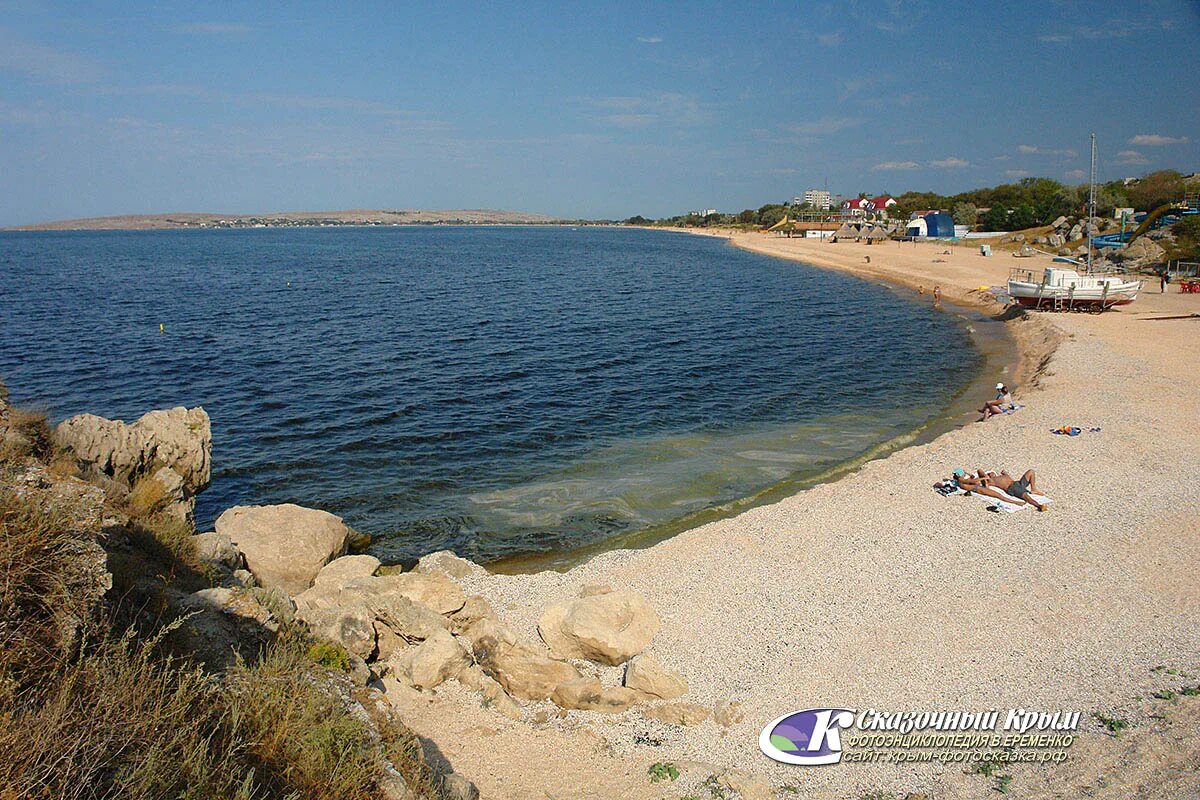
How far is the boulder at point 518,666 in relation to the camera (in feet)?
34.0

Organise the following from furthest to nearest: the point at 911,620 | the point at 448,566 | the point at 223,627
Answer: the point at 448,566
the point at 911,620
the point at 223,627

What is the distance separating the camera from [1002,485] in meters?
16.6

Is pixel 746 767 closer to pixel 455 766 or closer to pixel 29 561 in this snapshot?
pixel 455 766

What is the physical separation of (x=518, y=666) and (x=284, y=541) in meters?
7.05

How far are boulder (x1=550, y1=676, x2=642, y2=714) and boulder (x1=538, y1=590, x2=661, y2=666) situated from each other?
0.84m

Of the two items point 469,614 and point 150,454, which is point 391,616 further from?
point 150,454

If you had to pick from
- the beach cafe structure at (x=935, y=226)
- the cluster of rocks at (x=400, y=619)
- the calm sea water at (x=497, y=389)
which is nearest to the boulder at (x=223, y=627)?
the cluster of rocks at (x=400, y=619)

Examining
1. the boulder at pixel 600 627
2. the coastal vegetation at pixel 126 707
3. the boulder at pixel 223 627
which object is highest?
the coastal vegetation at pixel 126 707

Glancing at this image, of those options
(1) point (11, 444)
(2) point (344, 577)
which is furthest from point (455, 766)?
(1) point (11, 444)

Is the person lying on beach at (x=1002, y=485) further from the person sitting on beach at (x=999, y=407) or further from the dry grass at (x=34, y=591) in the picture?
the dry grass at (x=34, y=591)

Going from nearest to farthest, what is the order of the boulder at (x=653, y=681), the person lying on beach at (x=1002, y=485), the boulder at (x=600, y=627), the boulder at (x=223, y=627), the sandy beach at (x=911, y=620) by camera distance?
the boulder at (x=223, y=627) → the sandy beach at (x=911, y=620) → the boulder at (x=653, y=681) → the boulder at (x=600, y=627) → the person lying on beach at (x=1002, y=485)

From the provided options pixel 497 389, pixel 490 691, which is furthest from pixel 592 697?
pixel 497 389

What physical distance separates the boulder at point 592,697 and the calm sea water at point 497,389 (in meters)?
6.33

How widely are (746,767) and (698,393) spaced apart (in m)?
21.7
